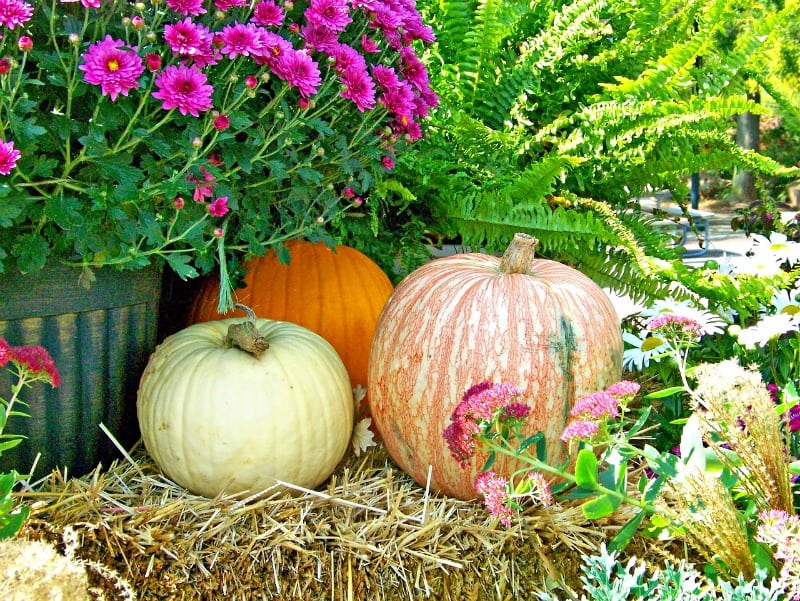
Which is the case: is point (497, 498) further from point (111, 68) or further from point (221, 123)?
point (111, 68)

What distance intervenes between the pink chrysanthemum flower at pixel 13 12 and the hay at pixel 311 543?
30.9 inches

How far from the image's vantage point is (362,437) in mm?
1783

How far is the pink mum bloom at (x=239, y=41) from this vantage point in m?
1.32

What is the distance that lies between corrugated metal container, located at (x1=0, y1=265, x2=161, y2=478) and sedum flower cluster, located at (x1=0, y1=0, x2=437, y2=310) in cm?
8

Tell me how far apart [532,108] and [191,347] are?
1.40 m

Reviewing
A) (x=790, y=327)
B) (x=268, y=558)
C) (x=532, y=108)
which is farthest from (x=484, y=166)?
(x=268, y=558)

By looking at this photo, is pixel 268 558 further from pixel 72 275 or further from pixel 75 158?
pixel 75 158

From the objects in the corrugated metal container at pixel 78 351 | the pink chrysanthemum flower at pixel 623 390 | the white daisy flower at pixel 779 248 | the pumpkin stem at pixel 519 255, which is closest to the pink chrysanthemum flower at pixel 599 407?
the pink chrysanthemum flower at pixel 623 390

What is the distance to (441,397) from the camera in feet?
5.16

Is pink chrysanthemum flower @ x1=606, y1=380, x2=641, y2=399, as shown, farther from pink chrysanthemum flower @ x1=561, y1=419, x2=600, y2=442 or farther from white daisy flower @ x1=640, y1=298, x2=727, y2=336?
white daisy flower @ x1=640, y1=298, x2=727, y2=336

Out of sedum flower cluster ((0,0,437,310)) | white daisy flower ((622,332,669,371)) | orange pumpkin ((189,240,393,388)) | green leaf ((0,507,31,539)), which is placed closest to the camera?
green leaf ((0,507,31,539))

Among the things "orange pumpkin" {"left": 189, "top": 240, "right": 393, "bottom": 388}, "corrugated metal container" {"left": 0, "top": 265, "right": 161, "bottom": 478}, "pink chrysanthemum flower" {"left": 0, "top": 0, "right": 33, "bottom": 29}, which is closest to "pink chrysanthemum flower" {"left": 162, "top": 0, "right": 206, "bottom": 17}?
"pink chrysanthemum flower" {"left": 0, "top": 0, "right": 33, "bottom": 29}

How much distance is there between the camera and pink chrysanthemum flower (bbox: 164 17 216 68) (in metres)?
1.27

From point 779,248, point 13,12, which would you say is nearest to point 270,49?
point 13,12
